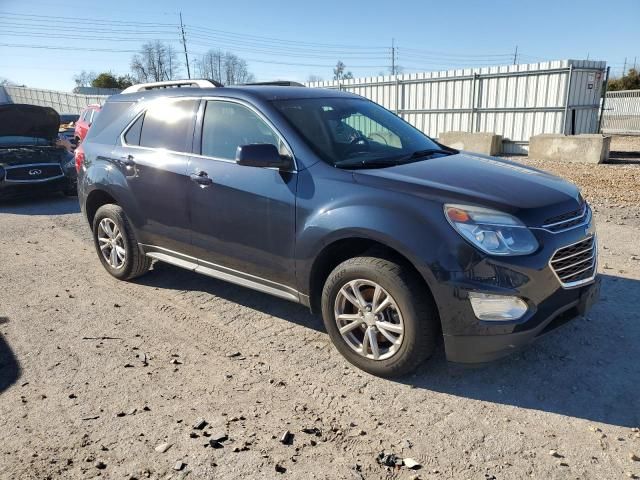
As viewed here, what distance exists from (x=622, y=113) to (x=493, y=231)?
28.9 meters

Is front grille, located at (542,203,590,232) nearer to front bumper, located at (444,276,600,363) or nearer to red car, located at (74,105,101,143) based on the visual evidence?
front bumper, located at (444,276,600,363)

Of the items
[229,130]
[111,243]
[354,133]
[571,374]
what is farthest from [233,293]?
[571,374]

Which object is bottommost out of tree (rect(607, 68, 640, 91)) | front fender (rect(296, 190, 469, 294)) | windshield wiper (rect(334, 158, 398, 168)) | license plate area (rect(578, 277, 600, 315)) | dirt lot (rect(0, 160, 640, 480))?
dirt lot (rect(0, 160, 640, 480))

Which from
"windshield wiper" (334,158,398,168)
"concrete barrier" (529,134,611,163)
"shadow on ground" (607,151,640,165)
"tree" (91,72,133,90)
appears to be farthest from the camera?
→ "tree" (91,72,133,90)

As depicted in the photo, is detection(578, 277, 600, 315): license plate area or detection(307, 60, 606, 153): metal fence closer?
detection(578, 277, 600, 315): license plate area

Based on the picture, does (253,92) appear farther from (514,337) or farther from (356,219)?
(514,337)

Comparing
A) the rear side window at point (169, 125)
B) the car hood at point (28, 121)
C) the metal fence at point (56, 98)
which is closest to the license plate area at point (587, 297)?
the rear side window at point (169, 125)

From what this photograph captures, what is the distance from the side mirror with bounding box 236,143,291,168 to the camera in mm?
3480

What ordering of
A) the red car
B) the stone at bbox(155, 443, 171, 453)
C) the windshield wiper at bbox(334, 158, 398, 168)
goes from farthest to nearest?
the red car
the windshield wiper at bbox(334, 158, 398, 168)
the stone at bbox(155, 443, 171, 453)

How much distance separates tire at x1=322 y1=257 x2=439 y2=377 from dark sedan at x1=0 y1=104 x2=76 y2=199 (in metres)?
8.43

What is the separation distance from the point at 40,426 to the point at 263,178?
6.92ft

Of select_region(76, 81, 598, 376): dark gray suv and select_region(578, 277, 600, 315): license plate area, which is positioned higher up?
select_region(76, 81, 598, 376): dark gray suv

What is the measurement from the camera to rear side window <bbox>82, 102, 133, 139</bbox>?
515cm

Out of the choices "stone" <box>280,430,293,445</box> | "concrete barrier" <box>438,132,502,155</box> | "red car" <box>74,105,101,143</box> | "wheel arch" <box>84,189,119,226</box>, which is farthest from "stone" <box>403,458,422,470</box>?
"red car" <box>74,105,101,143</box>
